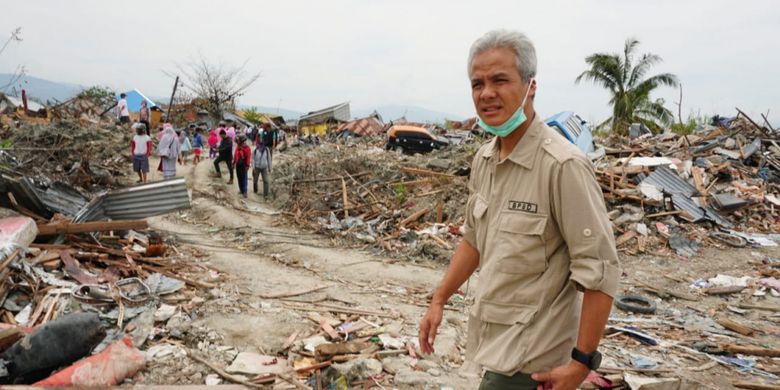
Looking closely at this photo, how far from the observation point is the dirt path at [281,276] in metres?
4.67

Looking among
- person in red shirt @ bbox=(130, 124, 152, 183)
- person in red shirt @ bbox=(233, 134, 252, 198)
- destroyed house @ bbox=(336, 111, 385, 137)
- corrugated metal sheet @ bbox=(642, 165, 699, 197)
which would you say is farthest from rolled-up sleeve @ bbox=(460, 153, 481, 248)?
destroyed house @ bbox=(336, 111, 385, 137)

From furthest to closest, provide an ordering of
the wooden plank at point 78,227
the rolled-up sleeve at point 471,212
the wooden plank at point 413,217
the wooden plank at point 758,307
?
the wooden plank at point 413,217, the wooden plank at point 758,307, the wooden plank at point 78,227, the rolled-up sleeve at point 471,212

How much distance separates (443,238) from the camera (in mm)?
9133

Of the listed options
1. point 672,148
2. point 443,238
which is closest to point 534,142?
point 443,238

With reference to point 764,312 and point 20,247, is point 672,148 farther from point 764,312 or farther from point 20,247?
point 20,247

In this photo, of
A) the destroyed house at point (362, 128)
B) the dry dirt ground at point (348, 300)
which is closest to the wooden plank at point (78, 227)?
the dry dirt ground at point (348, 300)

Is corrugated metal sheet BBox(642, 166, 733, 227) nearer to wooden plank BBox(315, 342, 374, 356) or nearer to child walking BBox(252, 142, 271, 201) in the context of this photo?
wooden plank BBox(315, 342, 374, 356)

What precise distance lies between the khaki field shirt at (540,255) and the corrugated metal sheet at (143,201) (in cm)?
725

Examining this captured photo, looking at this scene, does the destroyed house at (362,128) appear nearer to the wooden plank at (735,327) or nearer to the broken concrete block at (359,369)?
the wooden plank at (735,327)

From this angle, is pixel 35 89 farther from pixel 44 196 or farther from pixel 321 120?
pixel 44 196

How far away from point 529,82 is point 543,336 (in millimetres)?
893

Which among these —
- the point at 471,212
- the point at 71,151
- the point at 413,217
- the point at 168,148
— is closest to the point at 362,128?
the point at 71,151

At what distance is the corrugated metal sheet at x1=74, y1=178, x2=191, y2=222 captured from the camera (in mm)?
7547

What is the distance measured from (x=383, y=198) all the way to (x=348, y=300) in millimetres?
5803
